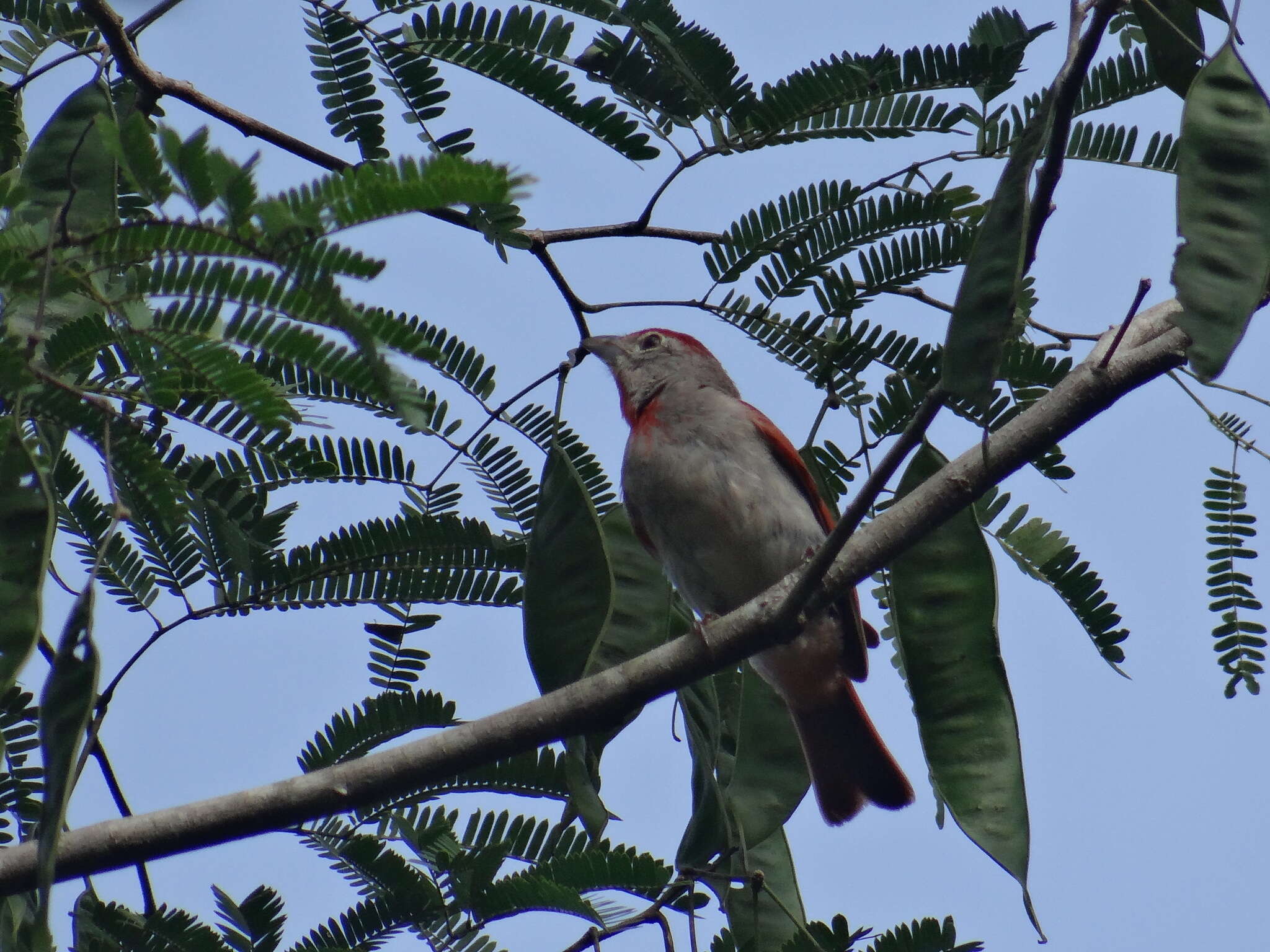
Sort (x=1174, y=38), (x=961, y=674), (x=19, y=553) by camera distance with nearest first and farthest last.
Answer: (x=19, y=553)
(x=1174, y=38)
(x=961, y=674)

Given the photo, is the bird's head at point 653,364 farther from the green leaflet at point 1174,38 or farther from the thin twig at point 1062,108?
the thin twig at point 1062,108

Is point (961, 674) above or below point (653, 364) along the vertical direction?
below

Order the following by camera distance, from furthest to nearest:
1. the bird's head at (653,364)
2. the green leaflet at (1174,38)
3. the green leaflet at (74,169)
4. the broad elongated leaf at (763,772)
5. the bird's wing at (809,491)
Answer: the bird's head at (653,364), the bird's wing at (809,491), the broad elongated leaf at (763,772), the green leaflet at (74,169), the green leaflet at (1174,38)

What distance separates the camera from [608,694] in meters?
3.55

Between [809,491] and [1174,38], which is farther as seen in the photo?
[809,491]

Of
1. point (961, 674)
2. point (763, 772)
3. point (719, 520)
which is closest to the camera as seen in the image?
point (961, 674)

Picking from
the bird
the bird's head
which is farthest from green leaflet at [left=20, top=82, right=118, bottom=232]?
the bird's head

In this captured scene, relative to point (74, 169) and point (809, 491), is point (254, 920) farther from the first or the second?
point (809, 491)

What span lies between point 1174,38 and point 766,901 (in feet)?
9.04

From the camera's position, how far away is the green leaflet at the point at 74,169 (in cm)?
313

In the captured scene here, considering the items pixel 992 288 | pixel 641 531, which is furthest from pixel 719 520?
pixel 992 288

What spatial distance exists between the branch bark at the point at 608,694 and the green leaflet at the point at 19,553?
102 centimetres

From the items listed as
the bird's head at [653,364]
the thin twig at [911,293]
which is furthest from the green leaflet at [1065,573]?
the bird's head at [653,364]

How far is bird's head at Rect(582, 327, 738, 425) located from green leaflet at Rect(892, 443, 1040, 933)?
309 cm
